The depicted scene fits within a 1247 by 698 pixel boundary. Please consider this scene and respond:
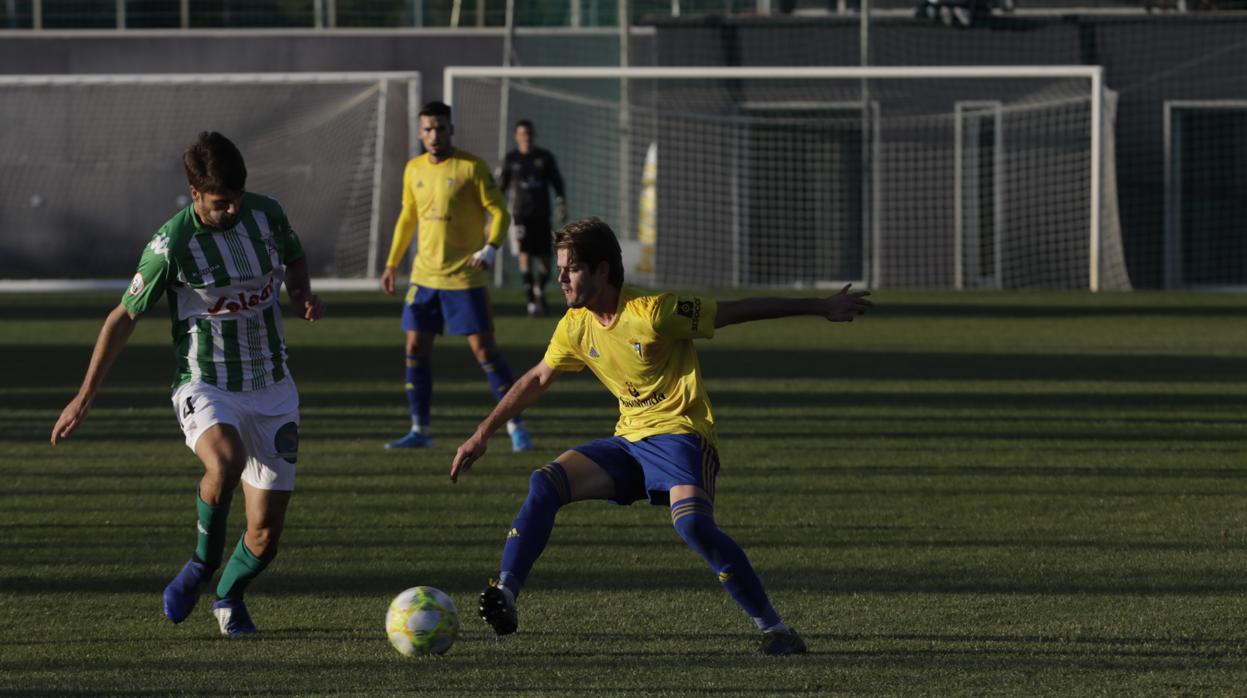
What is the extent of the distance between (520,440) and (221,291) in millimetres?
4866

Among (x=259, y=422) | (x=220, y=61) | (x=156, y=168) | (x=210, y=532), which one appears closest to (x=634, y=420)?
(x=259, y=422)

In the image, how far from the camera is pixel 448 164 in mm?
10828

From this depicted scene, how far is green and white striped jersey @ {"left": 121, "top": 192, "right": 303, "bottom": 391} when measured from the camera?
6016 mm

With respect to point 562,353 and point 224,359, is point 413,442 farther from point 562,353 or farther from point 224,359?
point 562,353

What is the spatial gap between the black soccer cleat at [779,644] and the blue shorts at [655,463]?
48 cm

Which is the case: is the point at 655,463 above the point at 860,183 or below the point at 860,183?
below

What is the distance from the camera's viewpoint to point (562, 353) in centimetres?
606

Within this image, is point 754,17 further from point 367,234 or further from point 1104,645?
point 1104,645

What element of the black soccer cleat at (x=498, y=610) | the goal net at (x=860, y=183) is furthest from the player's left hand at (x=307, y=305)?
the goal net at (x=860, y=183)

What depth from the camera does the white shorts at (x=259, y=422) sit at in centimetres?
607

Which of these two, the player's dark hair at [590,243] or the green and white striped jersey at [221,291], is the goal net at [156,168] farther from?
the player's dark hair at [590,243]

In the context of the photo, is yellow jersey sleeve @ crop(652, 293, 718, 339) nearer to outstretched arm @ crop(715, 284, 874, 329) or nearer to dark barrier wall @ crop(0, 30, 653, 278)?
outstretched arm @ crop(715, 284, 874, 329)

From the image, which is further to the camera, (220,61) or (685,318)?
(220,61)

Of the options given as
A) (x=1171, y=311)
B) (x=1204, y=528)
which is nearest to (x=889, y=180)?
(x=1171, y=311)
